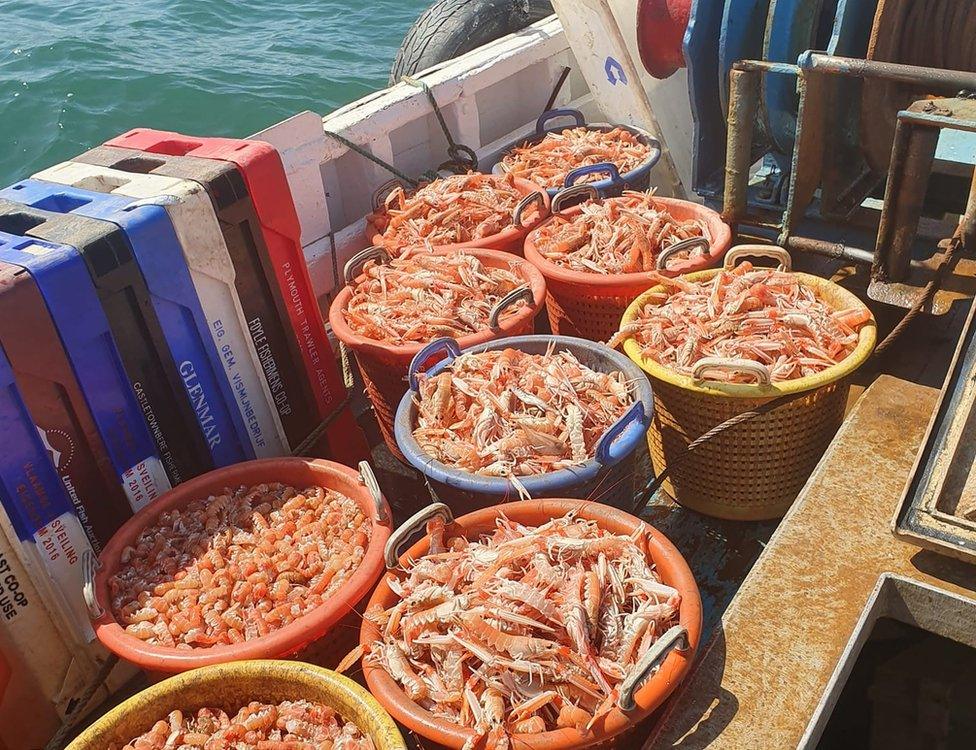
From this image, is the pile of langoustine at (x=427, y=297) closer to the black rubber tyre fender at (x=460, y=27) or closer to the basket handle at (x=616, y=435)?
the basket handle at (x=616, y=435)

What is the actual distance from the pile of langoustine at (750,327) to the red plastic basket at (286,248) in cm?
146

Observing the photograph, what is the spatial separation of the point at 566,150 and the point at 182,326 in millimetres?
3015

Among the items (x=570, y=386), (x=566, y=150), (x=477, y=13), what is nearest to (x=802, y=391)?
(x=570, y=386)

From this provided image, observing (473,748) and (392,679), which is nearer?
(473,748)

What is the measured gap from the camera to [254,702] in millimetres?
2570

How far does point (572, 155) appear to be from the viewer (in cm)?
559

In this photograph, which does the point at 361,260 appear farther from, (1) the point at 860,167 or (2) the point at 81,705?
(1) the point at 860,167

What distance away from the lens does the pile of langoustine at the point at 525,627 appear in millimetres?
2375

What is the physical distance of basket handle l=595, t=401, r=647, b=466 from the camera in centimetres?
308

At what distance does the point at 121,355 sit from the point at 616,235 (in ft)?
8.01

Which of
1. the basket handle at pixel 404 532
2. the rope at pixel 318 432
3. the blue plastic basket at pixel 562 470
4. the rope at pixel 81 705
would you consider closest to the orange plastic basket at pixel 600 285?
the blue plastic basket at pixel 562 470

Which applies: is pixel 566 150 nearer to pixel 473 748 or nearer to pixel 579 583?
pixel 579 583

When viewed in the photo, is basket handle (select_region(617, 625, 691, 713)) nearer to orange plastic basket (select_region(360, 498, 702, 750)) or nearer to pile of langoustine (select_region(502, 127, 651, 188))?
orange plastic basket (select_region(360, 498, 702, 750))

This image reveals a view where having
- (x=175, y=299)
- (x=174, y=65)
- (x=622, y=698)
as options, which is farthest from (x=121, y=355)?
(x=174, y=65)
